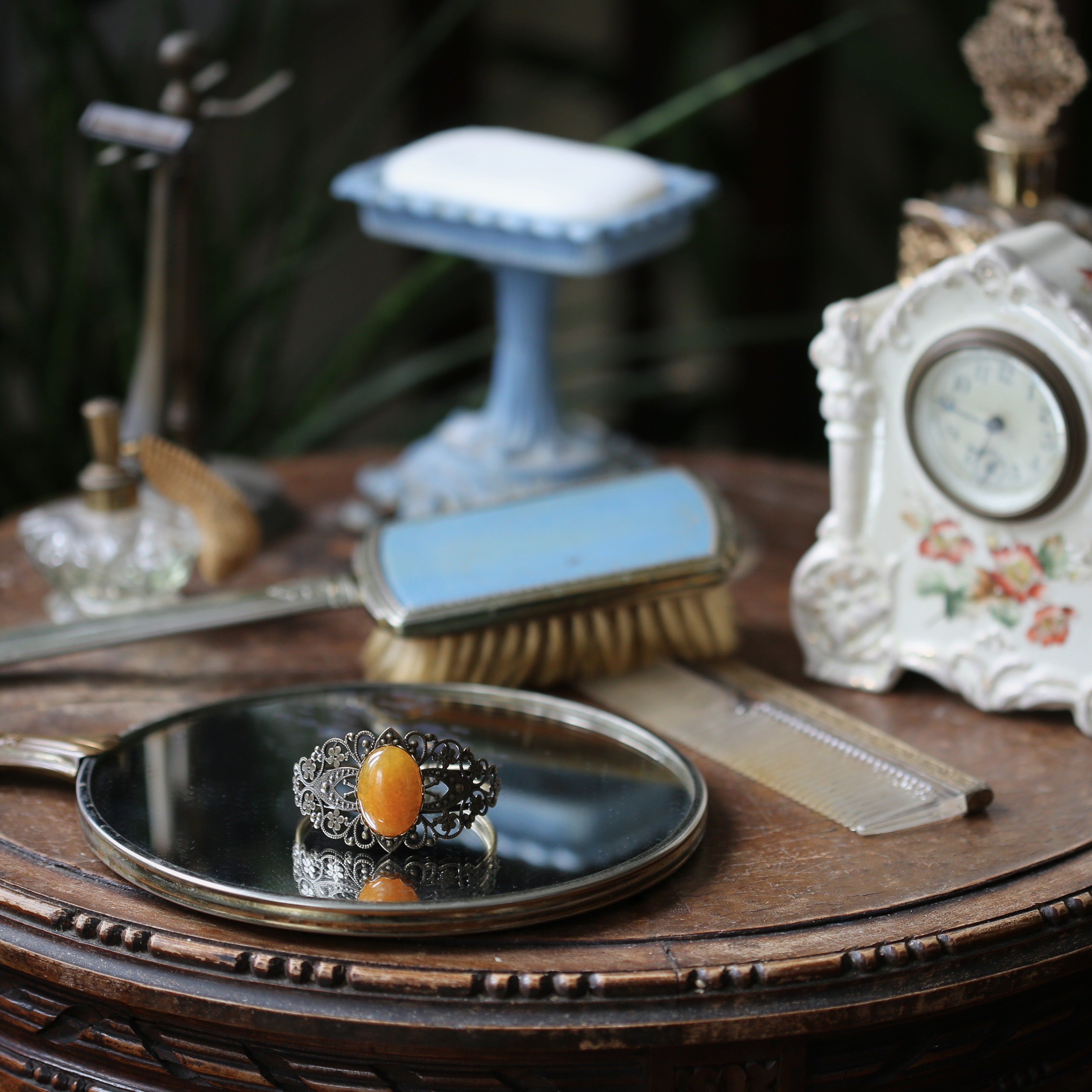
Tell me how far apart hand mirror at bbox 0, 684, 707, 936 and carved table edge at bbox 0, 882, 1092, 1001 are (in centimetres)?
2

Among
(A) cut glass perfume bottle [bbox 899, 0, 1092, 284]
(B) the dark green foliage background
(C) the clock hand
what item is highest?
(A) cut glass perfume bottle [bbox 899, 0, 1092, 284]

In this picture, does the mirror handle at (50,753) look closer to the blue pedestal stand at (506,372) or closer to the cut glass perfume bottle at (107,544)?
the cut glass perfume bottle at (107,544)

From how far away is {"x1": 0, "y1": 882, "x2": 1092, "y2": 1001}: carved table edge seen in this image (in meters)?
0.52

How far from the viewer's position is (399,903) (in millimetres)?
535

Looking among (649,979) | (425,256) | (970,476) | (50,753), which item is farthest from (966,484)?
(425,256)

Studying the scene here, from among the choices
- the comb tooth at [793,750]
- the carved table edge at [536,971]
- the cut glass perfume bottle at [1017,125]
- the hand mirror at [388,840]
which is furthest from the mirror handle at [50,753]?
the cut glass perfume bottle at [1017,125]

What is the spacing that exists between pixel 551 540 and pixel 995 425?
23 centimetres

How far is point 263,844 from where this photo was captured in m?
0.58

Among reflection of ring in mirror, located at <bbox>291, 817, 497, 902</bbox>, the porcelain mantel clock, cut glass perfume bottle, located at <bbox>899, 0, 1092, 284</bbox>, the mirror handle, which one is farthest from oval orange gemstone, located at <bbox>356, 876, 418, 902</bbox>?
cut glass perfume bottle, located at <bbox>899, 0, 1092, 284</bbox>

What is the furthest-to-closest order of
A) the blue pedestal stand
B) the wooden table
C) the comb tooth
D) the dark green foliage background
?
the dark green foliage background
the blue pedestal stand
the comb tooth
the wooden table

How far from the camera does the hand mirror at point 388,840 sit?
0.54 m

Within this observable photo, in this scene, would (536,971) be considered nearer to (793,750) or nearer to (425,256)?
(793,750)

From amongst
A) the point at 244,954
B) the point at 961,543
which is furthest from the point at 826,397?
the point at 244,954

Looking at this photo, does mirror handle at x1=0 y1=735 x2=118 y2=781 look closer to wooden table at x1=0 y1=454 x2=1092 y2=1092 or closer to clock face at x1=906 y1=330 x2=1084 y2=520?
wooden table at x1=0 y1=454 x2=1092 y2=1092
